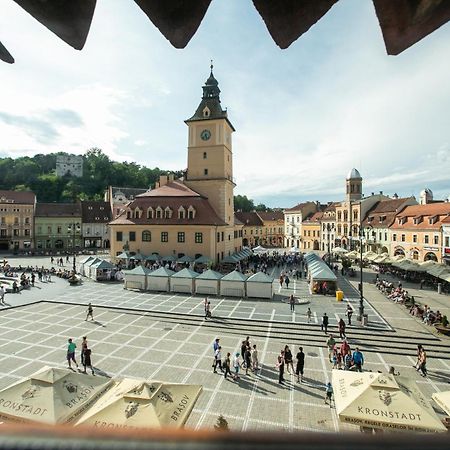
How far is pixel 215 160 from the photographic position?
51.3 meters

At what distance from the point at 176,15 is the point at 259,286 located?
1092 inches

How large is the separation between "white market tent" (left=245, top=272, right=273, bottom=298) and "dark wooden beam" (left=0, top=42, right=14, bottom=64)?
2741 cm

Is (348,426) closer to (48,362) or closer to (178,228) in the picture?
(48,362)

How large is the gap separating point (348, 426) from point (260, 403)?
3.29 m

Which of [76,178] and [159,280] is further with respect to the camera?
[76,178]

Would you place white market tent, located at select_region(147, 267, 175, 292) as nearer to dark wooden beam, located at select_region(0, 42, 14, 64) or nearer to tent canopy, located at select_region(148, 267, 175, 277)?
tent canopy, located at select_region(148, 267, 175, 277)

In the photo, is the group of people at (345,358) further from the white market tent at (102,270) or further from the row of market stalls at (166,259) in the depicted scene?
the white market tent at (102,270)

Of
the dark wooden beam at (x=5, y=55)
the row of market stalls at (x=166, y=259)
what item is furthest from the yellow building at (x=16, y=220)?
the dark wooden beam at (x=5, y=55)

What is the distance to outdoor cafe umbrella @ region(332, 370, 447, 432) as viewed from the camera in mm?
9266

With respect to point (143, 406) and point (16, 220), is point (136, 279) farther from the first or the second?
point (16, 220)

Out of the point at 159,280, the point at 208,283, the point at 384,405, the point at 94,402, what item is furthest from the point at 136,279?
the point at 384,405

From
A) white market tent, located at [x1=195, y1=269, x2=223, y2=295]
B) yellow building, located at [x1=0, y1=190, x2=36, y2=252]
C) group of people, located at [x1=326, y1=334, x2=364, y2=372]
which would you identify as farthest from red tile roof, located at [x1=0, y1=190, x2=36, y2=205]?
group of people, located at [x1=326, y1=334, x2=364, y2=372]

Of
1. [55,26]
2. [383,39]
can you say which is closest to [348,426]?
[383,39]

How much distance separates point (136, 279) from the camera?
108ft
